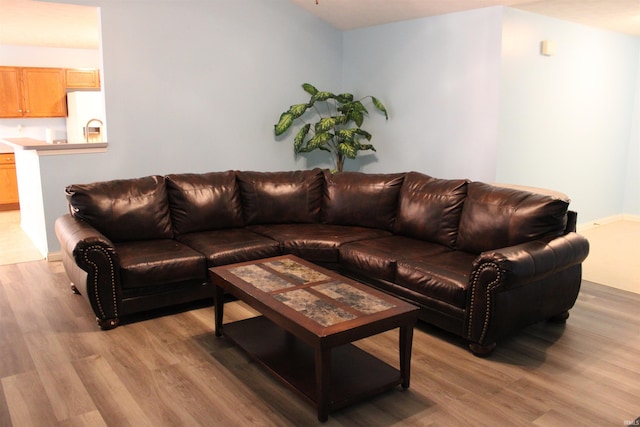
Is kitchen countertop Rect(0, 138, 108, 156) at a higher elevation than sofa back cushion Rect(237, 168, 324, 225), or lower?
higher

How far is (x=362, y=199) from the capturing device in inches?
173

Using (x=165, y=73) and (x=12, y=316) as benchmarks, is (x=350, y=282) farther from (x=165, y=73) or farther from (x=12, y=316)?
(x=165, y=73)

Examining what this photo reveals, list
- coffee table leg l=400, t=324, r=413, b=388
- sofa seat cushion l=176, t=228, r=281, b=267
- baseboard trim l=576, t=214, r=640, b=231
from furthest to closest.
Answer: baseboard trim l=576, t=214, r=640, b=231, sofa seat cushion l=176, t=228, r=281, b=267, coffee table leg l=400, t=324, r=413, b=388

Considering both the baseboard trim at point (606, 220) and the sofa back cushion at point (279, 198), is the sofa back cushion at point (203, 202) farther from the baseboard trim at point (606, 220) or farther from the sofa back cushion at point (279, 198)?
the baseboard trim at point (606, 220)

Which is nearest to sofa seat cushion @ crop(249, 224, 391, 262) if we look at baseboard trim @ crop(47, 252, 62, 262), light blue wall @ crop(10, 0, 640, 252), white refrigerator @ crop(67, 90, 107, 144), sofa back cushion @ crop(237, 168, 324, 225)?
sofa back cushion @ crop(237, 168, 324, 225)

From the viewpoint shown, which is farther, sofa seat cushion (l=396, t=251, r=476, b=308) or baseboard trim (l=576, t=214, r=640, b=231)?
baseboard trim (l=576, t=214, r=640, b=231)

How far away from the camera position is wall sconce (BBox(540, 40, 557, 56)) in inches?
201

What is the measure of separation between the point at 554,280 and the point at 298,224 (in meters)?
2.12

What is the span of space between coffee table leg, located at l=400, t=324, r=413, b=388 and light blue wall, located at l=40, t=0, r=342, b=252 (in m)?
3.49

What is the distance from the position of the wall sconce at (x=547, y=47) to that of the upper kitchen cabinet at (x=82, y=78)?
6.16 m

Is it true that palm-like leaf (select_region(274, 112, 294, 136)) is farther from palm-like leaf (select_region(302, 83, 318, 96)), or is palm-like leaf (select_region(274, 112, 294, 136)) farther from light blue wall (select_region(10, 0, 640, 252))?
palm-like leaf (select_region(302, 83, 318, 96))

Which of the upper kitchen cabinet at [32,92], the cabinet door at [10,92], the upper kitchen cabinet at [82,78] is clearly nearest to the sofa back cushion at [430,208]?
the upper kitchen cabinet at [82,78]

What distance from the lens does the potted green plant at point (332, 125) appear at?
5.72 meters

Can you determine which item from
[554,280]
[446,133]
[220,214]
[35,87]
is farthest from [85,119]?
[554,280]
